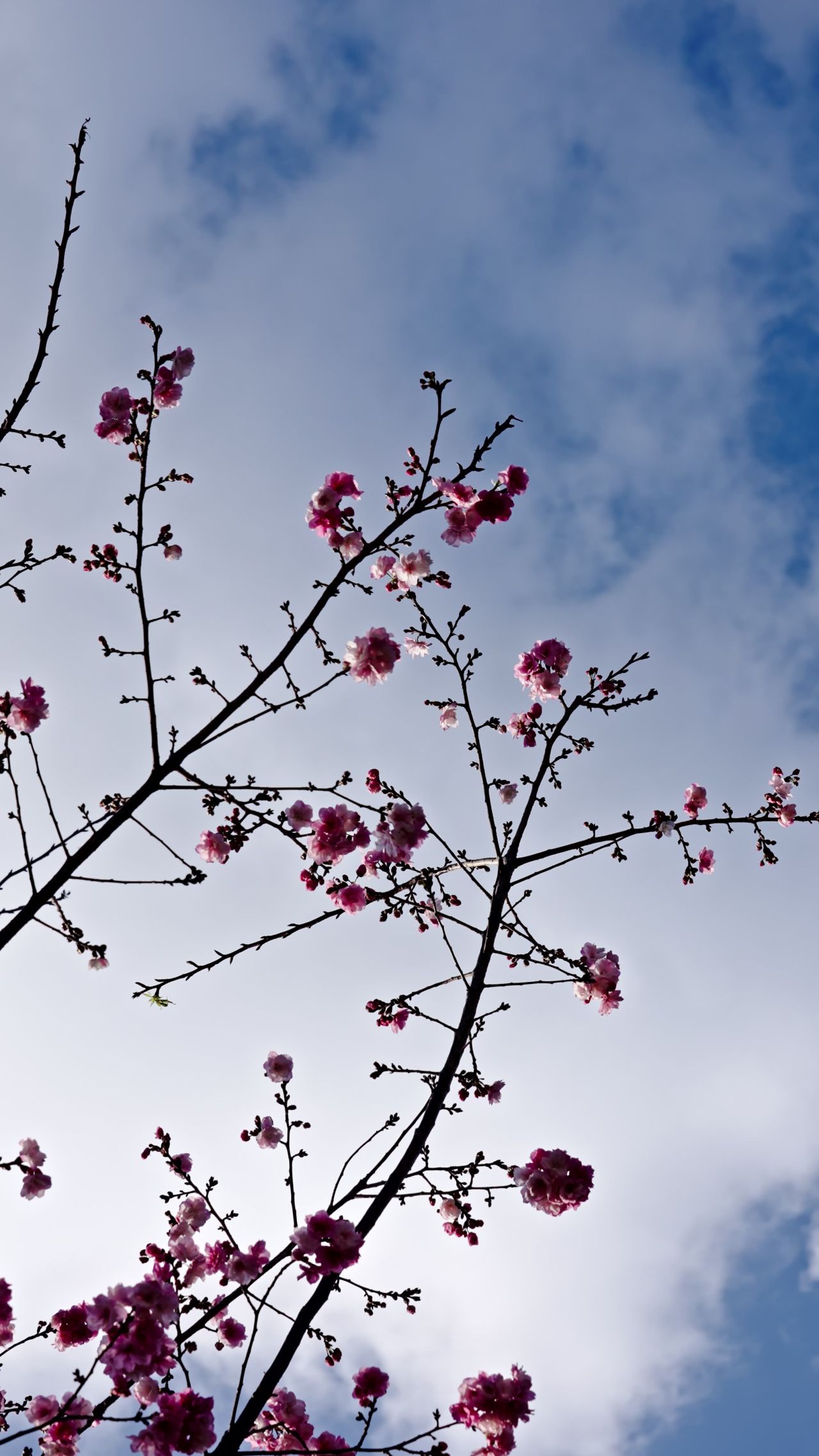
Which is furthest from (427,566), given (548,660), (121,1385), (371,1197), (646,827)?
(121,1385)

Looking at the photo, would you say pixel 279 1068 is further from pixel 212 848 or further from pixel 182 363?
pixel 182 363

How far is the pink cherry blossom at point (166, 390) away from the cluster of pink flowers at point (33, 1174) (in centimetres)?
492

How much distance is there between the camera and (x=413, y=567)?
21.1ft

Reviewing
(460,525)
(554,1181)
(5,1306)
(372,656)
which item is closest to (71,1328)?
(5,1306)

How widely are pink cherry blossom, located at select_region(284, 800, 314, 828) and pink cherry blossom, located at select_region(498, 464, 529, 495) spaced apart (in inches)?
104

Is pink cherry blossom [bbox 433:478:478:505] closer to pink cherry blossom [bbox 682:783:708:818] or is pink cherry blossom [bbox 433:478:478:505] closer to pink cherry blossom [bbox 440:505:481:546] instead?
pink cherry blossom [bbox 440:505:481:546]

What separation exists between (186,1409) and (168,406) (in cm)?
591

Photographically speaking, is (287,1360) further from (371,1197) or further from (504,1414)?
(504,1414)

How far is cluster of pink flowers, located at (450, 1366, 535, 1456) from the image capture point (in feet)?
16.6

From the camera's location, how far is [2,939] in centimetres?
462

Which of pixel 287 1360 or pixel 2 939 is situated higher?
pixel 2 939

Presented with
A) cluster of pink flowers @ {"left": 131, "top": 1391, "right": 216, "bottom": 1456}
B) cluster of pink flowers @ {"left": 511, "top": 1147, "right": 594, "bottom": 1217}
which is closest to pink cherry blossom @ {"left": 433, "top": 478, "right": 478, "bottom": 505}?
cluster of pink flowers @ {"left": 511, "top": 1147, "right": 594, "bottom": 1217}

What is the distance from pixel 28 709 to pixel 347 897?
2478 mm

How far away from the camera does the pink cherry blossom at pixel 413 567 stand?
21.1 feet
